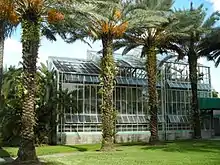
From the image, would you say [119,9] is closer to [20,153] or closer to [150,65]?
[150,65]

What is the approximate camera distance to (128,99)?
37062 millimetres

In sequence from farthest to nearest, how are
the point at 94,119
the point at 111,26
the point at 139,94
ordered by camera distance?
the point at 139,94
the point at 94,119
the point at 111,26

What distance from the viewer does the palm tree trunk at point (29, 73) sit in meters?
17.0

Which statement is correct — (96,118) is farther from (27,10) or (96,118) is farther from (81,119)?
(27,10)

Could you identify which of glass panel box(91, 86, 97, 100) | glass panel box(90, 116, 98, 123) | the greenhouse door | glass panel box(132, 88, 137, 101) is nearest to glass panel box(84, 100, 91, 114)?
glass panel box(90, 116, 98, 123)

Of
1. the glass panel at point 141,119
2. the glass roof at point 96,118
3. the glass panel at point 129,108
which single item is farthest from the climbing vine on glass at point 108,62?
the glass panel at point 141,119

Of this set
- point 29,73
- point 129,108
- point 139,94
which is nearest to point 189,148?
point 29,73

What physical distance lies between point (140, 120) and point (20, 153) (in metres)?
21.3

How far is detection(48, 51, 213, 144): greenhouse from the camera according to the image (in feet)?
110

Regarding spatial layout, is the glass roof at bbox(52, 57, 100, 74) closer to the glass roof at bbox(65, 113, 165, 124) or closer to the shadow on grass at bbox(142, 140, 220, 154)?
the glass roof at bbox(65, 113, 165, 124)

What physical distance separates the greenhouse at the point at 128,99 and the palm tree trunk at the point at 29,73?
14301 millimetres

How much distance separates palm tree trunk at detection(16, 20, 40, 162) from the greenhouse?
46.9 ft

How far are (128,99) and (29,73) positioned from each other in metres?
20.4

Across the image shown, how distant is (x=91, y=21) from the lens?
23375 mm
